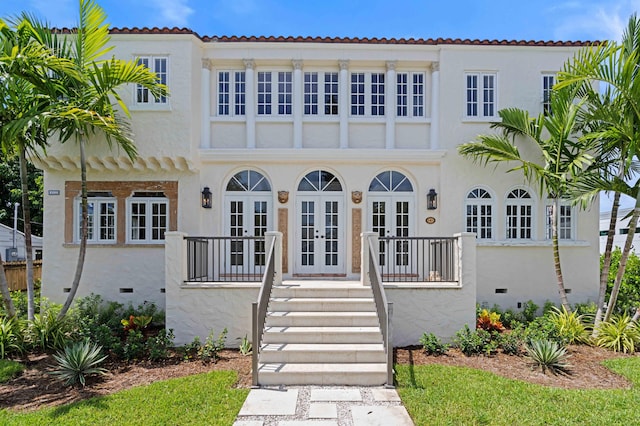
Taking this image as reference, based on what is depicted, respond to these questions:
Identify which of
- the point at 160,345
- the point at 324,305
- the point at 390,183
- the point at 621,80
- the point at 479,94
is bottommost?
the point at 160,345

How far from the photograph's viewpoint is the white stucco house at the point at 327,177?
418 inches

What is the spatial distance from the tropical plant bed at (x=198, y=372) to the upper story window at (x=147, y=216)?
12.5 ft

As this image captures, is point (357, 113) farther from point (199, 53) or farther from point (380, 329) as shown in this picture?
point (380, 329)

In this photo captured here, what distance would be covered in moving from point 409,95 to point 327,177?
3.21m

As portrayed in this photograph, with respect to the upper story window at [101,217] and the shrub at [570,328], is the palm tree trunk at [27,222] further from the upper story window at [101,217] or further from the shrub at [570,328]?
the shrub at [570,328]

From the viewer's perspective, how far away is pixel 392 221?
11117 mm

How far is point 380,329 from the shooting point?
24.3 feet

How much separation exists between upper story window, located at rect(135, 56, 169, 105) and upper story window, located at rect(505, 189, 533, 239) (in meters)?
9.63

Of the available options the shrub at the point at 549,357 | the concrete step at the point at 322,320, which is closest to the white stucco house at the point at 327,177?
the concrete step at the point at 322,320

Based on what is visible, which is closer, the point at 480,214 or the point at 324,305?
the point at 324,305

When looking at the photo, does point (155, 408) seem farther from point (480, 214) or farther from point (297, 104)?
point (480, 214)

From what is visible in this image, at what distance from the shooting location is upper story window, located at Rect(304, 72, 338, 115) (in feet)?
36.5

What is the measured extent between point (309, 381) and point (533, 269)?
7.37 metres

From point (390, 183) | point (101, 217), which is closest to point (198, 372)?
point (101, 217)
